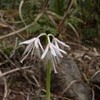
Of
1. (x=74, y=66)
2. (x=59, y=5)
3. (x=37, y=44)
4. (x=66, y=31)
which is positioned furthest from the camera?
(x=66, y=31)

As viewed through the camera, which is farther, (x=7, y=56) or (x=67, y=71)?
(x=7, y=56)

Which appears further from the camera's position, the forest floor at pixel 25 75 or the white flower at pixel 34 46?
the forest floor at pixel 25 75

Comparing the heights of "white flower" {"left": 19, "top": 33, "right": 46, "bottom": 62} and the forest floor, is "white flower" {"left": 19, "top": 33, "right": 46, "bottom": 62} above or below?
above

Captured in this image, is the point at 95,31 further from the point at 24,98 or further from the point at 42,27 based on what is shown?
the point at 24,98

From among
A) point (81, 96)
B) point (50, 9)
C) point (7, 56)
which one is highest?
point (50, 9)

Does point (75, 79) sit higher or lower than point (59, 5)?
lower

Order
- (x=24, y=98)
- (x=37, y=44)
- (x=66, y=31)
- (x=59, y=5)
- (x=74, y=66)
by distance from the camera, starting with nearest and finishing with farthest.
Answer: (x=37, y=44) < (x=24, y=98) < (x=74, y=66) < (x=59, y=5) < (x=66, y=31)

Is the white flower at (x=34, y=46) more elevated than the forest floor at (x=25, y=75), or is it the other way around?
the white flower at (x=34, y=46)

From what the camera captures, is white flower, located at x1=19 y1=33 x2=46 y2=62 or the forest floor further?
the forest floor

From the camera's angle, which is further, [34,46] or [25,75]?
[25,75]

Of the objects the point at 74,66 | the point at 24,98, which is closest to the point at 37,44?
the point at 24,98

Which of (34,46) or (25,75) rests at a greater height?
(34,46)
